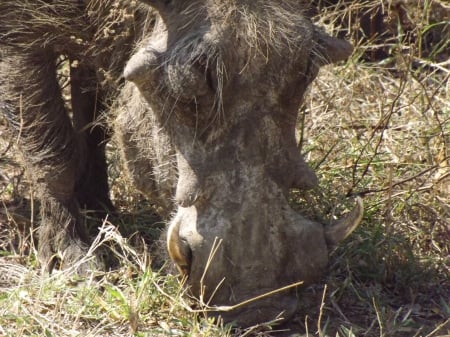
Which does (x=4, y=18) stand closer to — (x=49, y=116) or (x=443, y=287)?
(x=49, y=116)

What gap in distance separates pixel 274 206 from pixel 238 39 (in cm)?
45

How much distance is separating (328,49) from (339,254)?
881 mm

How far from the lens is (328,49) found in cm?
274

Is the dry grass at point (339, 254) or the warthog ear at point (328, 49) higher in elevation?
the warthog ear at point (328, 49)

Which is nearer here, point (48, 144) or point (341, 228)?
point (341, 228)

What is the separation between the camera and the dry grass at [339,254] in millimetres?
2838

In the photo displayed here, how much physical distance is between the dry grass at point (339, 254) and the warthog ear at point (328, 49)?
638 mm

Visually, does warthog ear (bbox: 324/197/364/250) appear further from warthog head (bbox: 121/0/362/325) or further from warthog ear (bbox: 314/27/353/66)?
warthog ear (bbox: 314/27/353/66)

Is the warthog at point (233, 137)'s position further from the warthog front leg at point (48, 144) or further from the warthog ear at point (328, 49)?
the warthog front leg at point (48, 144)

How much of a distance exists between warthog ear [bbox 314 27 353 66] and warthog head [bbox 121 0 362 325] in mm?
58

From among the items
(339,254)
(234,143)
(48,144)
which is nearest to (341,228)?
(234,143)

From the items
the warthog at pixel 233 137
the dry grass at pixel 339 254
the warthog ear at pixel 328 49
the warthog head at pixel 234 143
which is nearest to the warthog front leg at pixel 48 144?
the dry grass at pixel 339 254

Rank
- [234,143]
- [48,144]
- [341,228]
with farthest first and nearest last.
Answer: [48,144], [341,228], [234,143]

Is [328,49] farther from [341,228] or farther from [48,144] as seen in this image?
[48,144]
